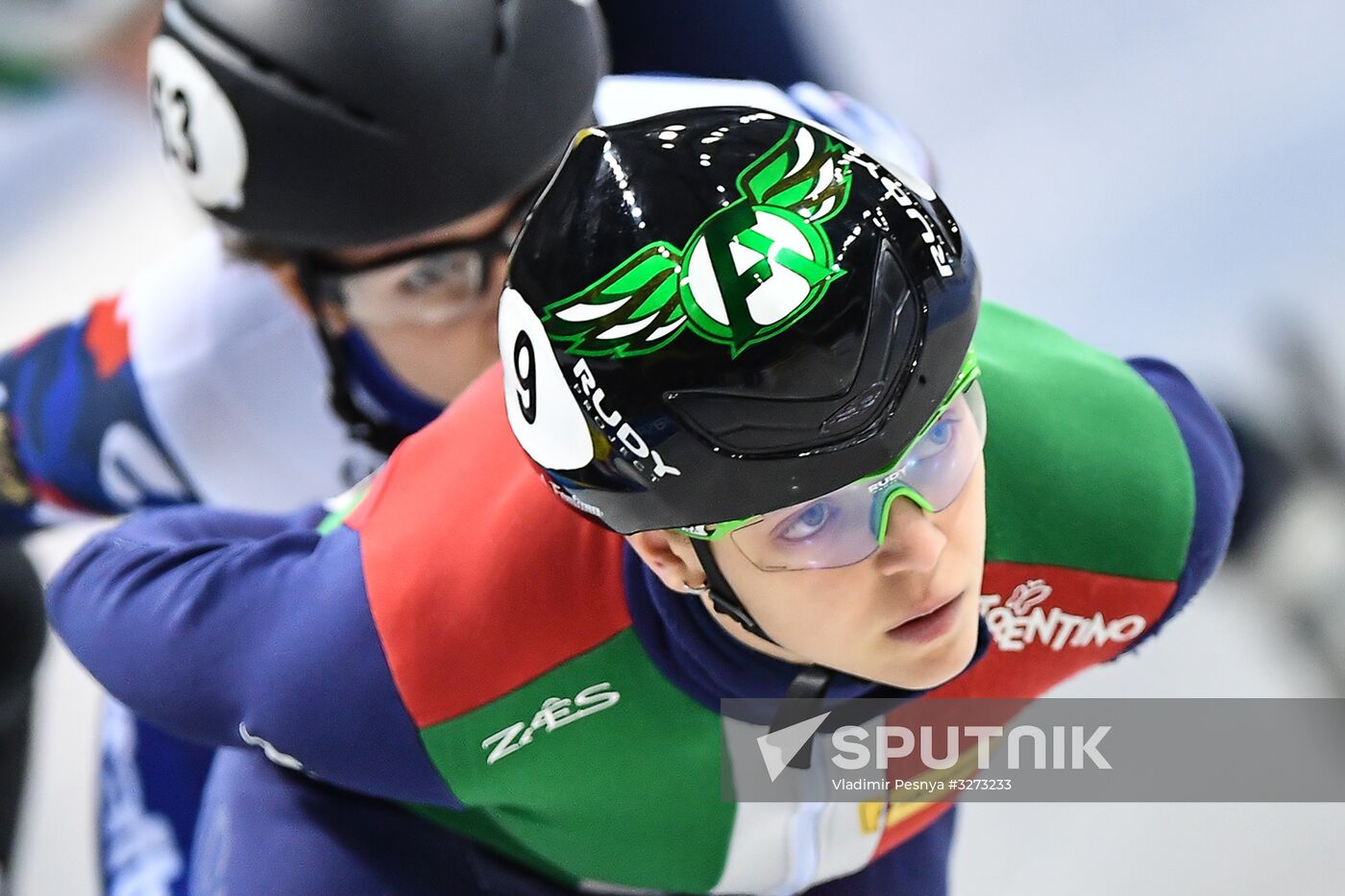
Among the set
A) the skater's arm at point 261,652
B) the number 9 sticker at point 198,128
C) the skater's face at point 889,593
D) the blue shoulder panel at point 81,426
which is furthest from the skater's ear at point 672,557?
the blue shoulder panel at point 81,426

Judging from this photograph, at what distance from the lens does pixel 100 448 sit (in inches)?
78.3

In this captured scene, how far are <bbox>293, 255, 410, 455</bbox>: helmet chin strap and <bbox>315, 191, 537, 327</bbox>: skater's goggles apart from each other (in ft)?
0.22

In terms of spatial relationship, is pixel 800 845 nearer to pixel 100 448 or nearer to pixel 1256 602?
pixel 1256 602

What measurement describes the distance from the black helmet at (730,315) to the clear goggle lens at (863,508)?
0.03 meters

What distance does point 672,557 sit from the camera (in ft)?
3.78

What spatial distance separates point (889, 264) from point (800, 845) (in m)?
0.65

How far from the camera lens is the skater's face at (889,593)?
109cm

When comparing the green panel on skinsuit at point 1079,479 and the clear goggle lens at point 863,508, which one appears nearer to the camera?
the clear goggle lens at point 863,508

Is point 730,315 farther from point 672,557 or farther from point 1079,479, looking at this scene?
point 1079,479

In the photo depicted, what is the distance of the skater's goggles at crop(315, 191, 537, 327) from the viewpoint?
1.76 m

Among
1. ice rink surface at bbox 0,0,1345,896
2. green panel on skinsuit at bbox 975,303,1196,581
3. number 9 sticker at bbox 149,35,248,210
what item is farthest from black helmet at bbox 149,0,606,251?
ice rink surface at bbox 0,0,1345,896

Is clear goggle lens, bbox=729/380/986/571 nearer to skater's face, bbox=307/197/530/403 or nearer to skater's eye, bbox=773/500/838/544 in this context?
skater's eye, bbox=773/500/838/544

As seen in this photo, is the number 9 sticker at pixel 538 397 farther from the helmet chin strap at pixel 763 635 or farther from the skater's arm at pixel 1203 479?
the skater's arm at pixel 1203 479

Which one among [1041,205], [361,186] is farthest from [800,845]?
[1041,205]
